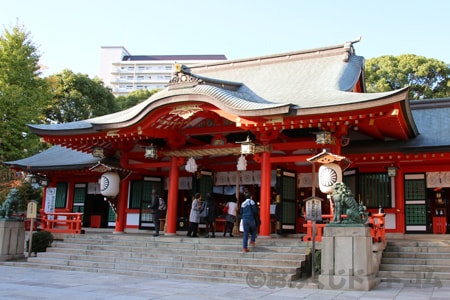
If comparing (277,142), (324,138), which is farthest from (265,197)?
(324,138)

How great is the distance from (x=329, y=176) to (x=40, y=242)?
951 cm

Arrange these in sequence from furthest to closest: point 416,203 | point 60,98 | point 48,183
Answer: point 60,98
point 48,183
point 416,203

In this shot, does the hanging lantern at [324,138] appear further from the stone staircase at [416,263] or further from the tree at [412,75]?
the tree at [412,75]

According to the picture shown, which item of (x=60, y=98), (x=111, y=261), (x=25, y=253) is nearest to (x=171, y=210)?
(x=111, y=261)

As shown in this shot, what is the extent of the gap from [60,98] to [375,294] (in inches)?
1192

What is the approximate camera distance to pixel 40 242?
1486cm

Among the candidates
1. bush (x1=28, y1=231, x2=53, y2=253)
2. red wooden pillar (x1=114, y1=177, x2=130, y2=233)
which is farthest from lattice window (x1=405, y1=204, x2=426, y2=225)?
bush (x1=28, y1=231, x2=53, y2=253)


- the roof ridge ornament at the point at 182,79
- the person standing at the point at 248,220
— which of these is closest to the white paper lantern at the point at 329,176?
the person standing at the point at 248,220

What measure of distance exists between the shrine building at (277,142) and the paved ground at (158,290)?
389 cm

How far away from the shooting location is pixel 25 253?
50.5 ft

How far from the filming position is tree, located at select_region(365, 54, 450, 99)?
3453cm

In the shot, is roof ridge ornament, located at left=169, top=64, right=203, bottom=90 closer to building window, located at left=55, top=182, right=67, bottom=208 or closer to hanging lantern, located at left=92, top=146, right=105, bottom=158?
hanging lantern, located at left=92, top=146, right=105, bottom=158

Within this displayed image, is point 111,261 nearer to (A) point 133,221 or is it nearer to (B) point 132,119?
(B) point 132,119

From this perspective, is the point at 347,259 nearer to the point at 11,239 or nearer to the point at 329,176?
the point at 329,176
